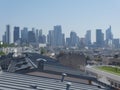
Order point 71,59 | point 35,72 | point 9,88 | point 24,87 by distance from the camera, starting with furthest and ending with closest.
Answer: point 71,59 < point 35,72 < point 24,87 < point 9,88

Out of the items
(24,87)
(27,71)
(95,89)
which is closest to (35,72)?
(27,71)

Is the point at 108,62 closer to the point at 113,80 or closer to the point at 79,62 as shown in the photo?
the point at 79,62

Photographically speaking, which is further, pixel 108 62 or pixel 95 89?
pixel 108 62

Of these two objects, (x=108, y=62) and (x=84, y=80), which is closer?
(x=84, y=80)

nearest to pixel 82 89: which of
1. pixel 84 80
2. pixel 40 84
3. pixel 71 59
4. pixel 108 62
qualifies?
pixel 40 84

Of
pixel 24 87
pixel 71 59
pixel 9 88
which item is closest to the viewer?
pixel 9 88

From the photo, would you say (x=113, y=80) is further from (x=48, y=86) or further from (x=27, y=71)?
(x=48, y=86)

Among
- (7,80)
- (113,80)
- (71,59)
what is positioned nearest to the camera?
(7,80)

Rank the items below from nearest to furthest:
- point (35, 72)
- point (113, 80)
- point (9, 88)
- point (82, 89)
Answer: point (9, 88)
point (82, 89)
point (35, 72)
point (113, 80)

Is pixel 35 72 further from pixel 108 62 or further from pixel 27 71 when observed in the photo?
pixel 108 62
